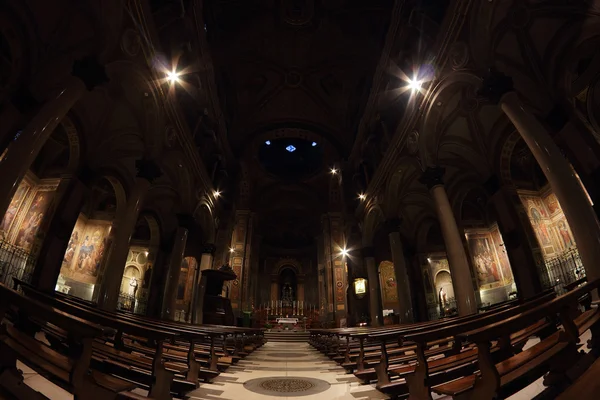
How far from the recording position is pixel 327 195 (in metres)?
22.3

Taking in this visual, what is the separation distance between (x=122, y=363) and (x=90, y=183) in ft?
31.7

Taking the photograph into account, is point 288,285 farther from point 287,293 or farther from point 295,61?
point 295,61

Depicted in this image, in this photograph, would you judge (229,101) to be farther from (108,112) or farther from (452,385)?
(452,385)

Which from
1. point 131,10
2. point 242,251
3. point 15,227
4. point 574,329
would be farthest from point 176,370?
point 242,251

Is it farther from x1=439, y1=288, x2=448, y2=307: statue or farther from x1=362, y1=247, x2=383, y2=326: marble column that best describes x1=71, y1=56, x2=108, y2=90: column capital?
x1=439, y1=288, x2=448, y2=307: statue

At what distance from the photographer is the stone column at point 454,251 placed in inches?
286

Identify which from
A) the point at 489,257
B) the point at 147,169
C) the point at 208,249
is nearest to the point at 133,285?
the point at 208,249

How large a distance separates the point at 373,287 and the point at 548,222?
26.8 feet

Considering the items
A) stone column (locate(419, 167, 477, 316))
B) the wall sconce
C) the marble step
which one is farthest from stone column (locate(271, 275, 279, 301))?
stone column (locate(419, 167, 477, 316))

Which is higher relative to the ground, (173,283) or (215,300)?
(173,283)

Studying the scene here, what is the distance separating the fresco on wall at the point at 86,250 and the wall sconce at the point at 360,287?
14044 millimetres

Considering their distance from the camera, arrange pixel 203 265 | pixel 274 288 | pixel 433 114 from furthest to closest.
→ pixel 274 288
pixel 203 265
pixel 433 114

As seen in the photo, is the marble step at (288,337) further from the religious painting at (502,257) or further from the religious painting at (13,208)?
the religious painting at (13,208)

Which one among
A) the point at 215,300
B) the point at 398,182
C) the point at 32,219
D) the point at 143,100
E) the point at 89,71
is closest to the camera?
the point at 89,71
